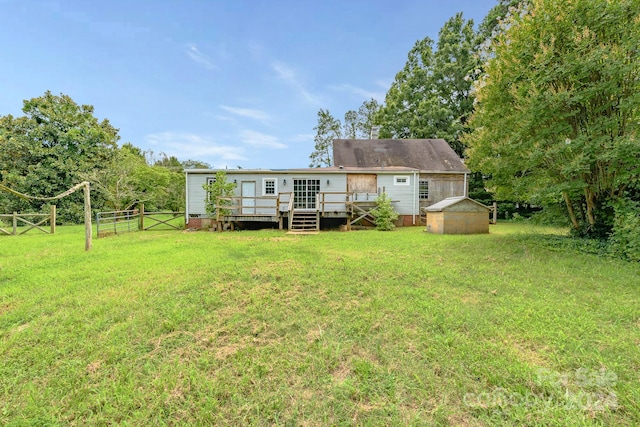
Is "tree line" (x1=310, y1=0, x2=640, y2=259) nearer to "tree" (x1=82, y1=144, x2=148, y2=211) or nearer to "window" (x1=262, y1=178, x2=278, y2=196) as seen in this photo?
"window" (x1=262, y1=178, x2=278, y2=196)

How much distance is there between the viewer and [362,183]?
14.0m

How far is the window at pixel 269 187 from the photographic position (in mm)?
13672

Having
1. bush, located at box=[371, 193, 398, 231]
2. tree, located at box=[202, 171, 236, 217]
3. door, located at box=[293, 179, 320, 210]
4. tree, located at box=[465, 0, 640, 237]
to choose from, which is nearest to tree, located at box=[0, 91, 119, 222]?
tree, located at box=[202, 171, 236, 217]

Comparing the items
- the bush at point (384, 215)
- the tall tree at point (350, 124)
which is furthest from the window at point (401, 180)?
the tall tree at point (350, 124)

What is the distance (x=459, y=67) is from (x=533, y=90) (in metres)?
19.5

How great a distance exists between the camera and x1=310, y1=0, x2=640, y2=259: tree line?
5.73 metres

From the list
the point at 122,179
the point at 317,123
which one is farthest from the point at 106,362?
the point at 317,123

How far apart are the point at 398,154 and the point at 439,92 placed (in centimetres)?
1036

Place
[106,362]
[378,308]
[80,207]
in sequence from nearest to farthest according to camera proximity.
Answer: [106,362] < [378,308] < [80,207]

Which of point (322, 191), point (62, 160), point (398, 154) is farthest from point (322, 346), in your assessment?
point (62, 160)

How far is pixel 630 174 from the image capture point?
5641 millimetres

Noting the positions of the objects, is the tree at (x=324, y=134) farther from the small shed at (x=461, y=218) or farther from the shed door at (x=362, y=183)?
the small shed at (x=461, y=218)

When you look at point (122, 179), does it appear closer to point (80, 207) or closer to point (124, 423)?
point (80, 207)

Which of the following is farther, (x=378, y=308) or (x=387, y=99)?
(x=387, y=99)
